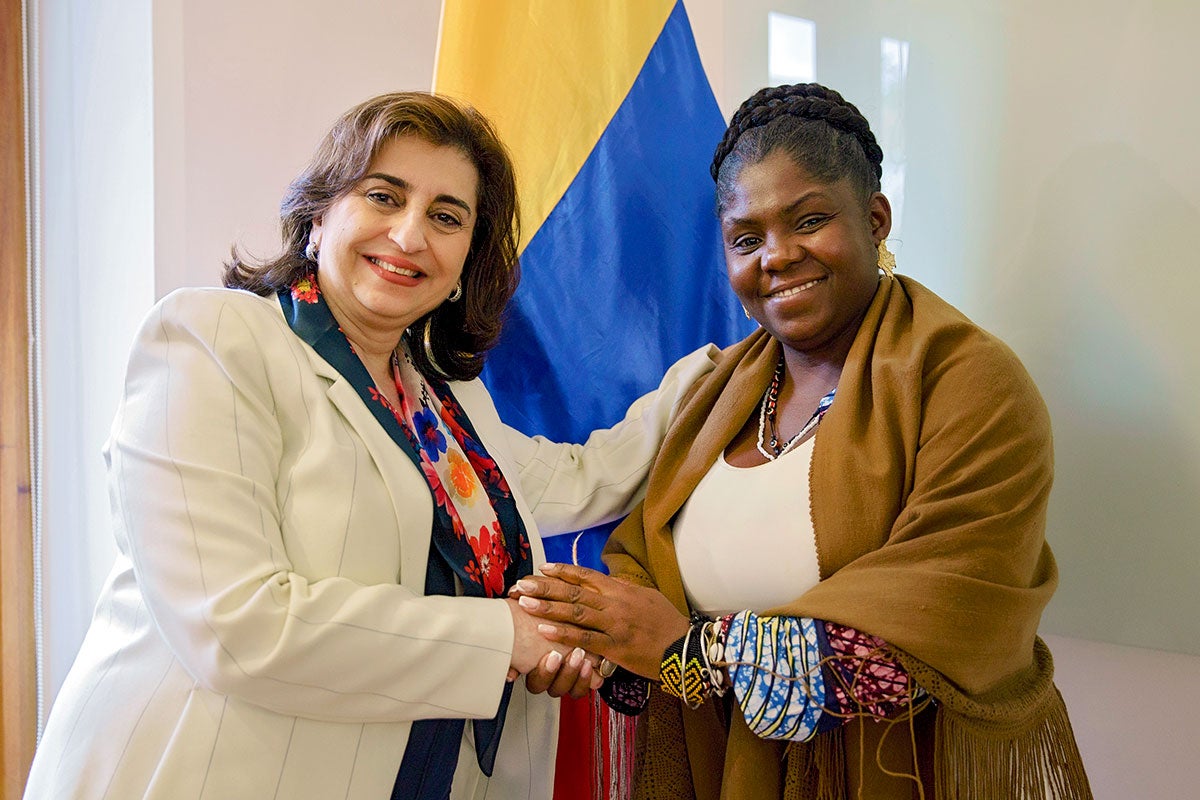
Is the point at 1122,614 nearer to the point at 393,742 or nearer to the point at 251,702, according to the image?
the point at 393,742

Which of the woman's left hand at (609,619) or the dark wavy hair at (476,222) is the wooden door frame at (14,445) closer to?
the dark wavy hair at (476,222)

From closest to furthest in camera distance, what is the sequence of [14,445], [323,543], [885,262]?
1. [323,543]
2. [885,262]
3. [14,445]

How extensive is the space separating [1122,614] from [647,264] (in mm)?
1005

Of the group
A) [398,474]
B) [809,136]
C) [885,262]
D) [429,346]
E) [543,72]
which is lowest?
[398,474]

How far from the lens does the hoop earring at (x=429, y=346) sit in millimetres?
1824

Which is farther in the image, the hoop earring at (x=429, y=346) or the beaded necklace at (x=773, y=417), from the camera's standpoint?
the hoop earring at (x=429, y=346)

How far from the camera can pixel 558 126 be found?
198cm

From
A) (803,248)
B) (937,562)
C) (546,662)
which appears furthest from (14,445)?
(937,562)

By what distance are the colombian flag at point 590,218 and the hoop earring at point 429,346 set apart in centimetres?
19

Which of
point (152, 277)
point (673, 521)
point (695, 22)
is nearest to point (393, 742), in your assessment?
point (673, 521)

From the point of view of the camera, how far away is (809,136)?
59.1 inches

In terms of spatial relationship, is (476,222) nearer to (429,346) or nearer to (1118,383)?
(429,346)

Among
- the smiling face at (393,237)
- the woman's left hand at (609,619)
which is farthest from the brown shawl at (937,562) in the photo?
the smiling face at (393,237)

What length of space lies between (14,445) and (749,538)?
173 centimetres
